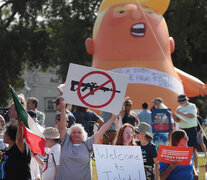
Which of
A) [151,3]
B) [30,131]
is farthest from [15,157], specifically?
[151,3]

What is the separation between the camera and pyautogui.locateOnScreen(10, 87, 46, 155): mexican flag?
17.2 ft

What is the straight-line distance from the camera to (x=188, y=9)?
20.6m

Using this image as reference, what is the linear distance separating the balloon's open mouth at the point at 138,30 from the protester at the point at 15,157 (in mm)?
8579

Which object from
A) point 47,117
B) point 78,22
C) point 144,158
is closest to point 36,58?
point 78,22

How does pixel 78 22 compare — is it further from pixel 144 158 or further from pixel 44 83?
pixel 44 83

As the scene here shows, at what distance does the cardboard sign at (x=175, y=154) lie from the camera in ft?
18.7

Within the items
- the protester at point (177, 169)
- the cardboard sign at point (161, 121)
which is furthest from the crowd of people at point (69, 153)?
the cardboard sign at point (161, 121)

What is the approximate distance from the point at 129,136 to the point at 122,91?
0.50 metres

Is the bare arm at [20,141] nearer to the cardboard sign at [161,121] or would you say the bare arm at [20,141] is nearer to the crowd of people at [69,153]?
the crowd of people at [69,153]

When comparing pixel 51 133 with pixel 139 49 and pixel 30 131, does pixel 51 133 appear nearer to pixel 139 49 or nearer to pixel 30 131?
pixel 30 131

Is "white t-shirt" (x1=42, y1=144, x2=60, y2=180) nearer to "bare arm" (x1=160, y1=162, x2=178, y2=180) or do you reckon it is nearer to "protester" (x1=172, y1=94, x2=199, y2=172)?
"bare arm" (x1=160, y1=162, x2=178, y2=180)

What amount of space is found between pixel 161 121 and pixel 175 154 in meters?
4.80

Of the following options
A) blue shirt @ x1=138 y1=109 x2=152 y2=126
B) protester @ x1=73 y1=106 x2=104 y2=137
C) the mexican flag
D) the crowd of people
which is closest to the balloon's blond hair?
blue shirt @ x1=138 y1=109 x2=152 y2=126

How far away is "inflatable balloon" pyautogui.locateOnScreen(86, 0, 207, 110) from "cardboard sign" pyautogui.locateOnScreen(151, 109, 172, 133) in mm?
2679
